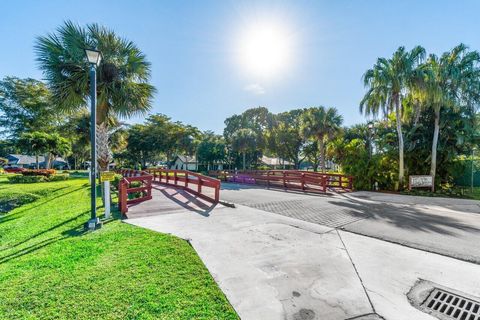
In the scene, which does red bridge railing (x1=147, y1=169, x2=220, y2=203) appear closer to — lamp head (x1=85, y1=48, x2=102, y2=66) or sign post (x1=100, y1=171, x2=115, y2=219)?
sign post (x1=100, y1=171, x2=115, y2=219)

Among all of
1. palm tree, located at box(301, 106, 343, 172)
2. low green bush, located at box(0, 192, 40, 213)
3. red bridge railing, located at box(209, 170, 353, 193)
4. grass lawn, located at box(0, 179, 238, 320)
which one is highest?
palm tree, located at box(301, 106, 343, 172)

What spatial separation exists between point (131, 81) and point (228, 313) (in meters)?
10.6

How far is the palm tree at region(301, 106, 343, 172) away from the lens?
20.8 meters

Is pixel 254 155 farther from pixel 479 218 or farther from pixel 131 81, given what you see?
pixel 479 218

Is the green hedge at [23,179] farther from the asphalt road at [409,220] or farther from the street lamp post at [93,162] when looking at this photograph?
the asphalt road at [409,220]

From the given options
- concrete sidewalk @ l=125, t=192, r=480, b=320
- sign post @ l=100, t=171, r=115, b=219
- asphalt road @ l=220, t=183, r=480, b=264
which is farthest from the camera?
sign post @ l=100, t=171, r=115, b=219

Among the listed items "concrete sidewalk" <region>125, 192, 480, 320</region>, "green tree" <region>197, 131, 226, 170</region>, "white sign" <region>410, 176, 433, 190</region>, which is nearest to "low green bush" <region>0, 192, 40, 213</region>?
"concrete sidewalk" <region>125, 192, 480, 320</region>

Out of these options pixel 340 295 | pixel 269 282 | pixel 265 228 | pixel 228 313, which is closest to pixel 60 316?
pixel 228 313

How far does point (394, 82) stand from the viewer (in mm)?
11523

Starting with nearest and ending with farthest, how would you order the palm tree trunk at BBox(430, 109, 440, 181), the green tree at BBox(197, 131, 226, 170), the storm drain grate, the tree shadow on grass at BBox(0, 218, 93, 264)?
the storm drain grate < the tree shadow on grass at BBox(0, 218, 93, 264) < the palm tree trunk at BBox(430, 109, 440, 181) < the green tree at BBox(197, 131, 226, 170)

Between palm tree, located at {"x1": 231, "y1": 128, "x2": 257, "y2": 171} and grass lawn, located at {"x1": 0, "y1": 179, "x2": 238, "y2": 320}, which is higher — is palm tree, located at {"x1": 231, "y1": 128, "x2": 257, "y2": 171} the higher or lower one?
the higher one

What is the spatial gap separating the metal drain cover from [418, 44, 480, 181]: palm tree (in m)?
11.7

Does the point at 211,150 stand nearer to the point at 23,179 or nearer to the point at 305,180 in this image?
the point at 23,179

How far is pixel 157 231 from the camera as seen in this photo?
4910mm
